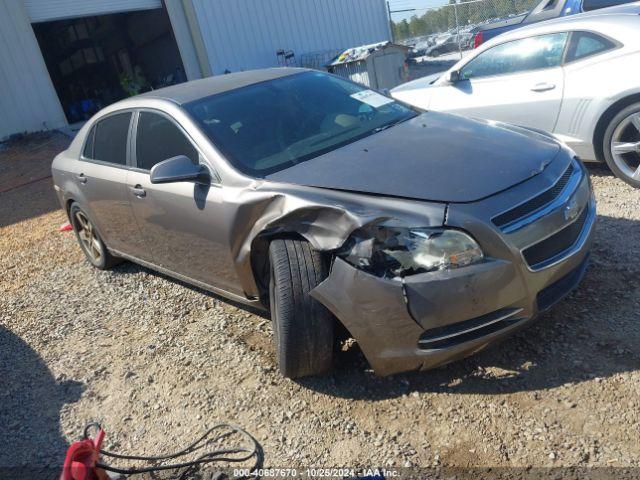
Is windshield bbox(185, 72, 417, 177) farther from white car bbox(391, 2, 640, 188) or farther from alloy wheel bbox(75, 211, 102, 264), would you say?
alloy wheel bbox(75, 211, 102, 264)

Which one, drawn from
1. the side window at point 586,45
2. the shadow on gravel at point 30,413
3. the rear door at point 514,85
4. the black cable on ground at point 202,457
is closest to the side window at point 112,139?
the shadow on gravel at point 30,413

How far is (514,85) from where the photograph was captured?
5492 mm

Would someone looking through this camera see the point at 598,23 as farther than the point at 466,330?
Yes

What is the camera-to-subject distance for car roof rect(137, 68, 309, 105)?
3.95 metres

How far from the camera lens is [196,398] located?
323cm

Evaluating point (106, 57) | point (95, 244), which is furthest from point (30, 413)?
point (106, 57)

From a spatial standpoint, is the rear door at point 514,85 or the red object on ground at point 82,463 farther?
the rear door at point 514,85

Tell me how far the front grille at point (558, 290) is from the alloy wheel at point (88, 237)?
402 cm

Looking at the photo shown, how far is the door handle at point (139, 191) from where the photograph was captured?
3955 mm

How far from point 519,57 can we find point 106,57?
17841 mm

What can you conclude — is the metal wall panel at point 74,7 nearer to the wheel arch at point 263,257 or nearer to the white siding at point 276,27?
the white siding at point 276,27

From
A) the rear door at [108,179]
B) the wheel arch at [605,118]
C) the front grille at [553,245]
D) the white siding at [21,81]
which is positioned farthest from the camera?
the white siding at [21,81]

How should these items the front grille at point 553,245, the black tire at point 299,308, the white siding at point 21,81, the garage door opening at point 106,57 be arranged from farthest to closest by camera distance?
the garage door opening at point 106,57 < the white siding at point 21,81 < the black tire at point 299,308 < the front grille at point 553,245

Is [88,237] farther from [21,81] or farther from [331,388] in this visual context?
[21,81]
